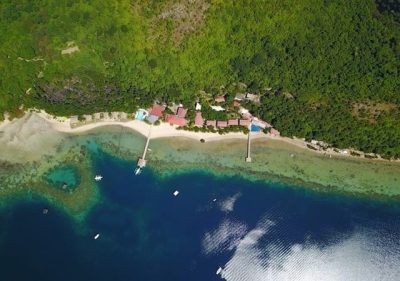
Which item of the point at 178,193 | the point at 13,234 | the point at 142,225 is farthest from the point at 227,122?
the point at 13,234

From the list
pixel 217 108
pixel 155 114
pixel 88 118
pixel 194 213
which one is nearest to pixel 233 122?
pixel 217 108

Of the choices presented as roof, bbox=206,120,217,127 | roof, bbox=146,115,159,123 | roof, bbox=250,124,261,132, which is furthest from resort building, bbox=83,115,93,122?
roof, bbox=250,124,261,132

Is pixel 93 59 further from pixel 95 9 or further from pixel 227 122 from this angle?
pixel 227 122

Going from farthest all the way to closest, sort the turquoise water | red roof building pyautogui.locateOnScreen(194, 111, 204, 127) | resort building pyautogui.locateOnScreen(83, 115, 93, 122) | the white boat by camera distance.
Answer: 1. red roof building pyautogui.locateOnScreen(194, 111, 204, 127)
2. resort building pyautogui.locateOnScreen(83, 115, 93, 122)
3. the white boat
4. the turquoise water

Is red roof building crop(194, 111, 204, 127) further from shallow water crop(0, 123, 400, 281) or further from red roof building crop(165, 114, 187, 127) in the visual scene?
shallow water crop(0, 123, 400, 281)

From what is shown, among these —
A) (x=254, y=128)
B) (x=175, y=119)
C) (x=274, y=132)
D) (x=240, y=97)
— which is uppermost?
(x=240, y=97)

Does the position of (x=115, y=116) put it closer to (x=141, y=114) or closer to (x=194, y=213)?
(x=141, y=114)
